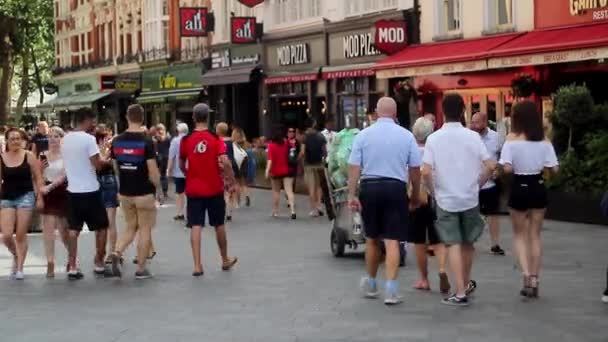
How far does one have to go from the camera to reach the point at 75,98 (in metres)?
59.9

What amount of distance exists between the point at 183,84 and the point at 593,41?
26590mm

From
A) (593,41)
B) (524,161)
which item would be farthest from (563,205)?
(524,161)

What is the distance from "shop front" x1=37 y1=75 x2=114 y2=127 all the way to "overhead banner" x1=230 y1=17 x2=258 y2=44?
53.5 feet

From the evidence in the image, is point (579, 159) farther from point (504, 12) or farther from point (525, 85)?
point (504, 12)

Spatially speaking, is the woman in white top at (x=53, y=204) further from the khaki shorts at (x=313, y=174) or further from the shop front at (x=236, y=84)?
the shop front at (x=236, y=84)

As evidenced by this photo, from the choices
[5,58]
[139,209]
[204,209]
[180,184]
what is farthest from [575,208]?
[5,58]

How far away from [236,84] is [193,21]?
2.54 metres

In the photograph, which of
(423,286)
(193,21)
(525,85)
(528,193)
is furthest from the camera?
(193,21)

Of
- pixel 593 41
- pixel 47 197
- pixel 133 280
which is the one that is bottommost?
pixel 133 280

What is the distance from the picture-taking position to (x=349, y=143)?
14.5 meters

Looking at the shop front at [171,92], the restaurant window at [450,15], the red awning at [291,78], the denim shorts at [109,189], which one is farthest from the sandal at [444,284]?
the shop front at [171,92]

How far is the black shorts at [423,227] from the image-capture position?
1166 cm

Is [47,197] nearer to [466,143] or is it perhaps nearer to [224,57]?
[466,143]

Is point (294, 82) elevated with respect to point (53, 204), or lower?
elevated
